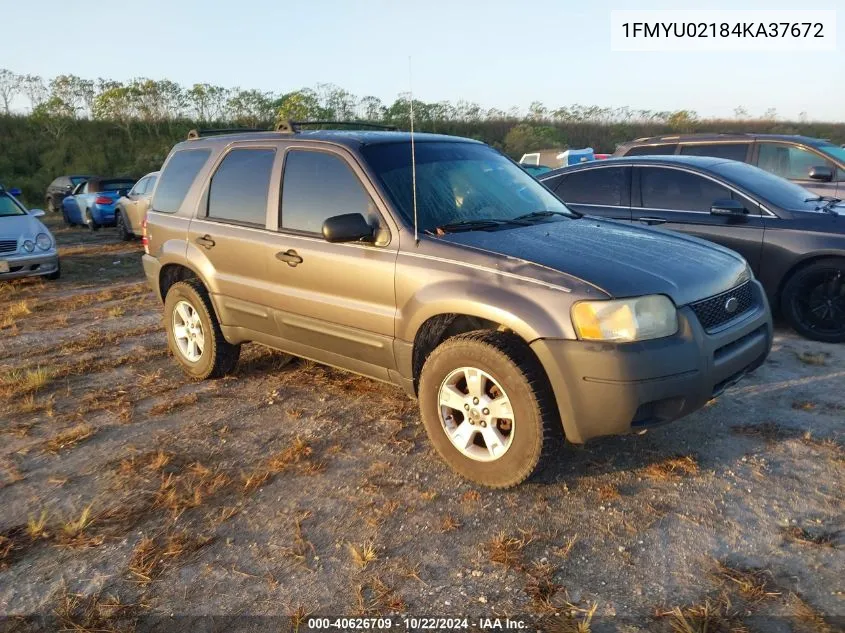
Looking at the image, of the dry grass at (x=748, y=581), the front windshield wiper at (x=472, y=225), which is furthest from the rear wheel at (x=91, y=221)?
the dry grass at (x=748, y=581)

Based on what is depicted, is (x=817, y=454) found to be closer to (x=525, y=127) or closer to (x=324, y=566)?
(x=324, y=566)

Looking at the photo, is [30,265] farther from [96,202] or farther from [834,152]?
[834,152]

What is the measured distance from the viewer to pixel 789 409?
4.23 m

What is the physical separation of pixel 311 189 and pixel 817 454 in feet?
11.0

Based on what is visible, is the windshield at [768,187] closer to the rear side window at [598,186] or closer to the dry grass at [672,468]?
the rear side window at [598,186]

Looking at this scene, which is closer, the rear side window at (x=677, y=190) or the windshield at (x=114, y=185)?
the rear side window at (x=677, y=190)

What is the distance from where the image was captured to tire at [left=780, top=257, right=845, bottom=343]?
5543 millimetres

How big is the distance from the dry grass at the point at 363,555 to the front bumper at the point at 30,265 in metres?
8.65

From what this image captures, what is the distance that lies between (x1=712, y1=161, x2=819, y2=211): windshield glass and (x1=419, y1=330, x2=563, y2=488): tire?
409 centimetres

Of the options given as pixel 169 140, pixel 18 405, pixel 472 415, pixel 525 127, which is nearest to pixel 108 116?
pixel 169 140

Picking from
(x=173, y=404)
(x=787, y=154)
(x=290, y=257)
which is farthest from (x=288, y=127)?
(x=787, y=154)

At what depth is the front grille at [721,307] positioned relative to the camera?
3.19 meters

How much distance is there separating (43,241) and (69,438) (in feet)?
22.8

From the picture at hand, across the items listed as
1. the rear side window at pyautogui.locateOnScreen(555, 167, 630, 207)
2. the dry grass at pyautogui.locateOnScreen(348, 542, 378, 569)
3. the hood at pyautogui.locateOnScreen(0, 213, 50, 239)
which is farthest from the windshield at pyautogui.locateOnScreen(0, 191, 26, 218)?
the dry grass at pyautogui.locateOnScreen(348, 542, 378, 569)
